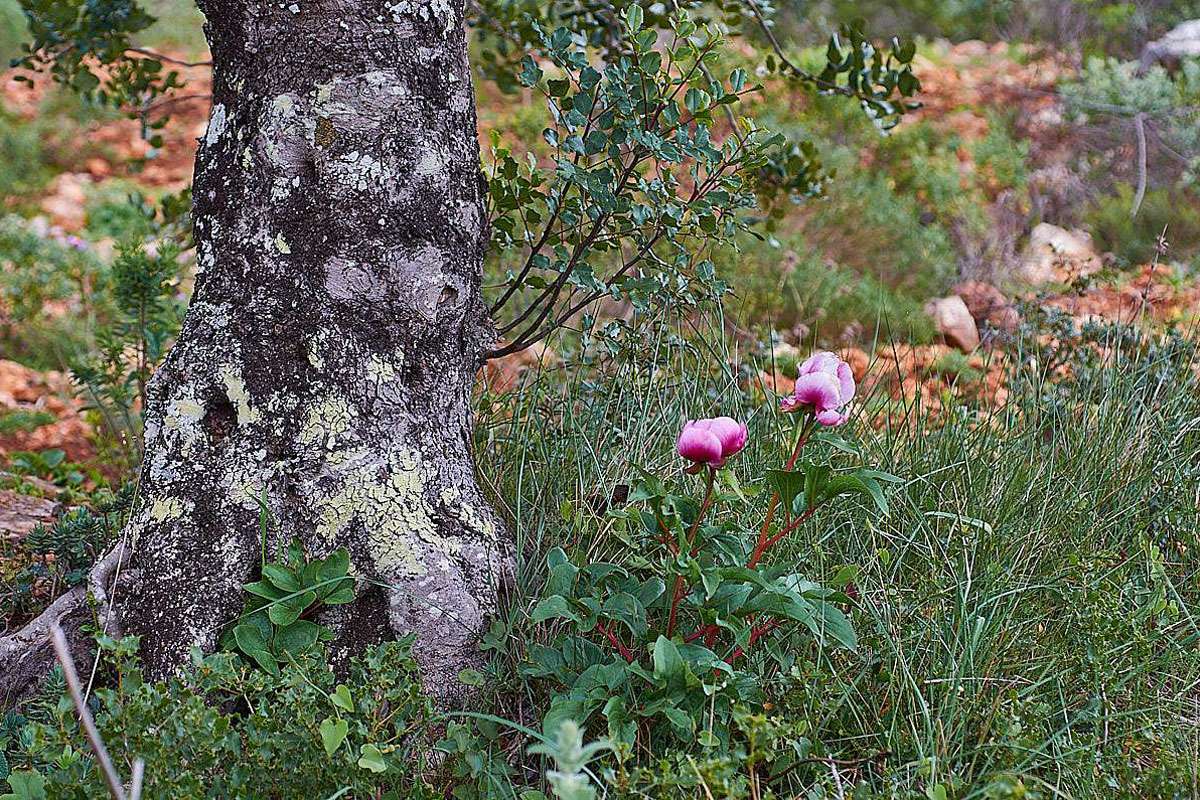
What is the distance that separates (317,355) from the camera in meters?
2.12

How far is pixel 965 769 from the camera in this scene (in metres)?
1.93

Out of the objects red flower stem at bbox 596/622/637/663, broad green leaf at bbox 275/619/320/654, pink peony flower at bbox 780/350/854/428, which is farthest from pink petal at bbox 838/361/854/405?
broad green leaf at bbox 275/619/320/654

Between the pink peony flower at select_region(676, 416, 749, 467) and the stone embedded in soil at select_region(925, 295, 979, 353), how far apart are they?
3440 millimetres

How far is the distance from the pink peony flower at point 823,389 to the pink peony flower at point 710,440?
11cm

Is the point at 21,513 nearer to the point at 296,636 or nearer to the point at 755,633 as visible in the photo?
the point at 296,636

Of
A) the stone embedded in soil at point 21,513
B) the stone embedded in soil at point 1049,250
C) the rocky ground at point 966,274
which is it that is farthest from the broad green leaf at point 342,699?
the stone embedded in soil at point 1049,250

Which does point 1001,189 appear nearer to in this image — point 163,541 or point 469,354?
point 469,354

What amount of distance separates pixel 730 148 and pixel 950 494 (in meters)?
0.98

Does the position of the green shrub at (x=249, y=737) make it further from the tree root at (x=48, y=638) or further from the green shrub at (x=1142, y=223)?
the green shrub at (x=1142, y=223)

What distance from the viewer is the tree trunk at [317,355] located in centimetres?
209

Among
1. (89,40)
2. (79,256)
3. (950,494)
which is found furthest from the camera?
(79,256)

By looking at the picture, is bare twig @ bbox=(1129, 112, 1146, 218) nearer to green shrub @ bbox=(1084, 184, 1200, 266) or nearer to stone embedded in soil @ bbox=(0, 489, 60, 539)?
green shrub @ bbox=(1084, 184, 1200, 266)

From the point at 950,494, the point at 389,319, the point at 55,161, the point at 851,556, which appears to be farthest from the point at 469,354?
the point at 55,161

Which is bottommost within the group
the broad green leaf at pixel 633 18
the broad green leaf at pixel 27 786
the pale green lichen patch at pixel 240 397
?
the broad green leaf at pixel 27 786
